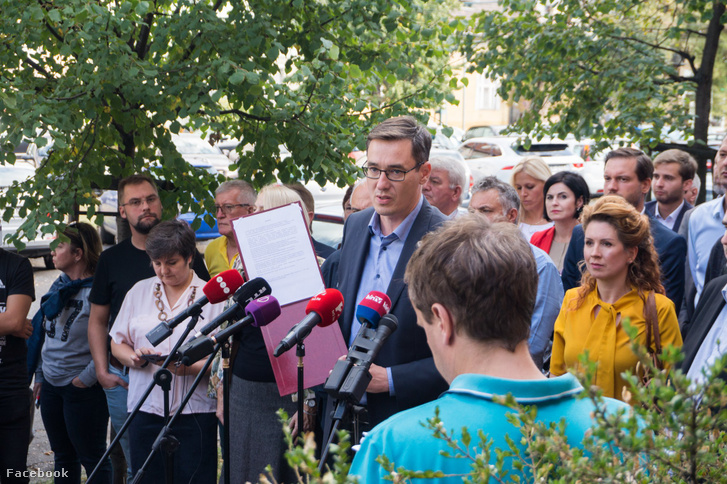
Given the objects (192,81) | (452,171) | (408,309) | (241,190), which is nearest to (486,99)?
(452,171)

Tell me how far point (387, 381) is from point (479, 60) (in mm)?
6406

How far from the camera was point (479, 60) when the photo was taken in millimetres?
8570

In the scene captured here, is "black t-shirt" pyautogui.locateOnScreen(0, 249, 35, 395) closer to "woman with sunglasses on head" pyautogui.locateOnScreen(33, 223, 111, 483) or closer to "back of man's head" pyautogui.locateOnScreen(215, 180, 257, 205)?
"woman with sunglasses on head" pyautogui.locateOnScreen(33, 223, 111, 483)

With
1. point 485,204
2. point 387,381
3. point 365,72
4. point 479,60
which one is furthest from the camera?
point 479,60

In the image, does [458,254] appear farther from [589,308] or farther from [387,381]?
[589,308]

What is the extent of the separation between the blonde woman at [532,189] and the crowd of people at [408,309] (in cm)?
2

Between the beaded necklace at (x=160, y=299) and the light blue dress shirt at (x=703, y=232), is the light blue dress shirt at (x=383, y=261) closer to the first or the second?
the beaded necklace at (x=160, y=299)

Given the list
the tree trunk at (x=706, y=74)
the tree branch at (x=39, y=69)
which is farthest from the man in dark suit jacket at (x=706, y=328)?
the tree trunk at (x=706, y=74)

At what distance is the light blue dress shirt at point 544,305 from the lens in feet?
12.3

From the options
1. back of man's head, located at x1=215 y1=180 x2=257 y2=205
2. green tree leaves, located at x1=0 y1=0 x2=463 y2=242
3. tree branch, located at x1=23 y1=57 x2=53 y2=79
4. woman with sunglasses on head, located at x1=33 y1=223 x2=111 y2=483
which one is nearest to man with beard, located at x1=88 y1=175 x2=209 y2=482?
woman with sunglasses on head, located at x1=33 y1=223 x2=111 y2=483

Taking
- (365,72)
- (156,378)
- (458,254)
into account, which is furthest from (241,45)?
(458,254)

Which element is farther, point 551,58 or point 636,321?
point 551,58

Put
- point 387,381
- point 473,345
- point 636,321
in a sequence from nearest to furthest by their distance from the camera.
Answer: point 473,345 → point 387,381 → point 636,321

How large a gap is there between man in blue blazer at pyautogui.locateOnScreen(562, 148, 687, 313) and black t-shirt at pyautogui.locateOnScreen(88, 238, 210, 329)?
269cm
